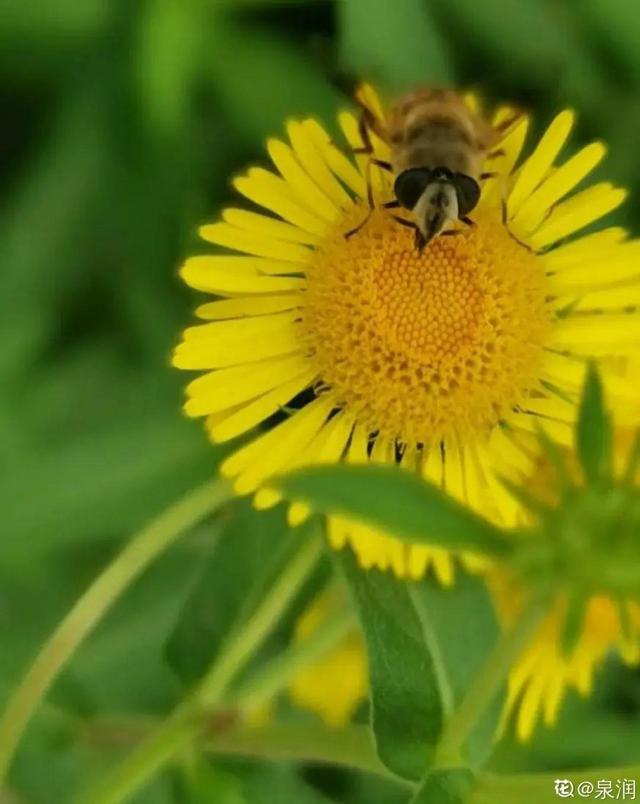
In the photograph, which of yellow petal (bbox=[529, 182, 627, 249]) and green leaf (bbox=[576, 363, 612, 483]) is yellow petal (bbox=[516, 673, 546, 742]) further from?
green leaf (bbox=[576, 363, 612, 483])

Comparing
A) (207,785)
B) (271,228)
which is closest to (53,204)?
(271,228)

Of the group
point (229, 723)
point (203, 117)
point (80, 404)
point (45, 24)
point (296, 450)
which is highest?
point (45, 24)

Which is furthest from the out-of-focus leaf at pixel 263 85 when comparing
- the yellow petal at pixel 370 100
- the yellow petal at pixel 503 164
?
the yellow petal at pixel 503 164

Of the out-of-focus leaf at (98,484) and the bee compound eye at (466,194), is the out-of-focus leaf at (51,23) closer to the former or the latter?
the out-of-focus leaf at (98,484)

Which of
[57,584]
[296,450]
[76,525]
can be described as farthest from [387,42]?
[57,584]

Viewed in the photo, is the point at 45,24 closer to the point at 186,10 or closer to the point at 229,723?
the point at 186,10

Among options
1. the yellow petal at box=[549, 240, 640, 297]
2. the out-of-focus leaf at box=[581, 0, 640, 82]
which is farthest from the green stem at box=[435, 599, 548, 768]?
the out-of-focus leaf at box=[581, 0, 640, 82]
